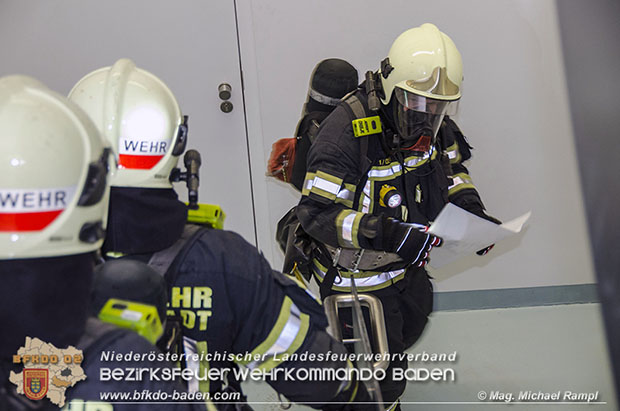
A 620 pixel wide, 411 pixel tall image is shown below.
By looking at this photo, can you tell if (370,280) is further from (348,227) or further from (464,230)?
(464,230)

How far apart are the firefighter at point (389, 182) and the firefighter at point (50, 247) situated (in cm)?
119

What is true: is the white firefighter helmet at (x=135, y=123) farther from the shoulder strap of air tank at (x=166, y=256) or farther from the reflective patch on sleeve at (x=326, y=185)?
the reflective patch on sleeve at (x=326, y=185)

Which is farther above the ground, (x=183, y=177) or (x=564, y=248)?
(x=183, y=177)

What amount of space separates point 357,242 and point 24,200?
1317 mm

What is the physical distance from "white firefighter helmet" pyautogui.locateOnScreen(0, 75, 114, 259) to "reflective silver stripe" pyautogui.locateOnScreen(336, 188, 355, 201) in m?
1.22

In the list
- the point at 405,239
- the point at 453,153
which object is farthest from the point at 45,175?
the point at 453,153

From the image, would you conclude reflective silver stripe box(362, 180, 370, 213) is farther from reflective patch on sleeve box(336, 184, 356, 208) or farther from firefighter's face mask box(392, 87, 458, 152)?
firefighter's face mask box(392, 87, 458, 152)

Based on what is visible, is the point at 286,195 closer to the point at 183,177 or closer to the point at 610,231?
the point at 610,231

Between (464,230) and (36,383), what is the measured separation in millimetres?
1409

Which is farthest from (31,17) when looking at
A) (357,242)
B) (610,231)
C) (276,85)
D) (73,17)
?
(610,231)

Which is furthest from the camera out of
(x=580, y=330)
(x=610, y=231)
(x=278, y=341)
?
(x=580, y=330)

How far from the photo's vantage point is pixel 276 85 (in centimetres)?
367

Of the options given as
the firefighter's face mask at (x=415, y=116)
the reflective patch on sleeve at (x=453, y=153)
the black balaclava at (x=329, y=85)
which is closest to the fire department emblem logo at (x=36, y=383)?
the firefighter's face mask at (x=415, y=116)

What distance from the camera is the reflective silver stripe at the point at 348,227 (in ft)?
6.75
